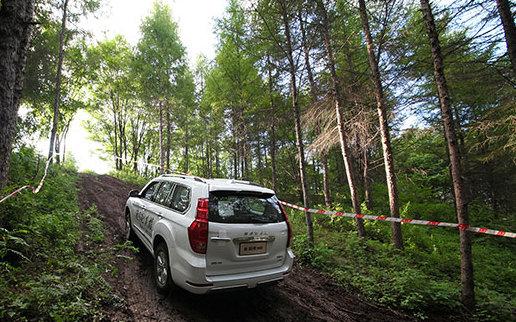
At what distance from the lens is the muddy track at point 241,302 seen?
394 centimetres

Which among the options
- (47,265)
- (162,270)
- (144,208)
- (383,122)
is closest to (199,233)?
(162,270)

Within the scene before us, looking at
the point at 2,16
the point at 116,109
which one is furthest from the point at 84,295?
the point at 116,109

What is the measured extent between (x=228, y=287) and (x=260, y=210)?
1.22 meters

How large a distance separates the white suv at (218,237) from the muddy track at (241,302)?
37 cm

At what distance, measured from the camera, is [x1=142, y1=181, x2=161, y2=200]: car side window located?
19.2ft

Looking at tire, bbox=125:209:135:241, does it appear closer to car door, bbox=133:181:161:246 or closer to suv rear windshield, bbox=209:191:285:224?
car door, bbox=133:181:161:246

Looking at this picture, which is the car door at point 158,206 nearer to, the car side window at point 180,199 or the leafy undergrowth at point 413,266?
the car side window at point 180,199

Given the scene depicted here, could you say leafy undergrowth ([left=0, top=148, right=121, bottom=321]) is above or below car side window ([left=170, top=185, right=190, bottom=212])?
below

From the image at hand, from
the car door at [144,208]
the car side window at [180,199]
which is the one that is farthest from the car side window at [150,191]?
the car side window at [180,199]

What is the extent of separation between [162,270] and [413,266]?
20.9ft

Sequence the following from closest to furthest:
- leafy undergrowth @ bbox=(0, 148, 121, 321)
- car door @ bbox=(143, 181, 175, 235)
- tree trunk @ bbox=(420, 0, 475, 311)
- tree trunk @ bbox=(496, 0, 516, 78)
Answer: leafy undergrowth @ bbox=(0, 148, 121, 321) → car door @ bbox=(143, 181, 175, 235) → tree trunk @ bbox=(420, 0, 475, 311) → tree trunk @ bbox=(496, 0, 516, 78)

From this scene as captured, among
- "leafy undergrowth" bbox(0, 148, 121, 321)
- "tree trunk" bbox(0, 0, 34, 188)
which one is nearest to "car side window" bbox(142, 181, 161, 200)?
"leafy undergrowth" bbox(0, 148, 121, 321)

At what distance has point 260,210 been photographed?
442 centimetres

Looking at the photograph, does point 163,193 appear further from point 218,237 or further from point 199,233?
point 218,237
